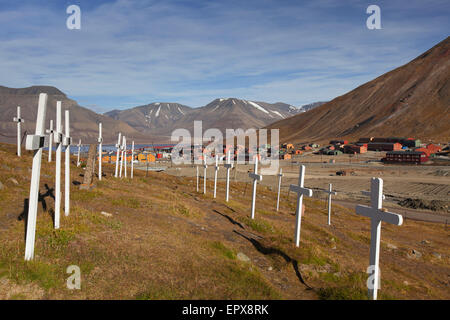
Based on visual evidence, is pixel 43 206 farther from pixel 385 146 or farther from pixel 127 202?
pixel 385 146

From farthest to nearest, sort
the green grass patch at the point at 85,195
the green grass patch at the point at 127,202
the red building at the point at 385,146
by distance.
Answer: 1. the red building at the point at 385,146
2. the green grass patch at the point at 127,202
3. the green grass patch at the point at 85,195

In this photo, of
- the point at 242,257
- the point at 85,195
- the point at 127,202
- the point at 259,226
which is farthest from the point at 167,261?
the point at 85,195

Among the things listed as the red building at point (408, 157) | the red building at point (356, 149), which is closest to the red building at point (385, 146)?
the red building at point (356, 149)

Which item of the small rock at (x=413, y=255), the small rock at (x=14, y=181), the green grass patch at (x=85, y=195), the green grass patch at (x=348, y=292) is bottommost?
the small rock at (x=413, y=255)

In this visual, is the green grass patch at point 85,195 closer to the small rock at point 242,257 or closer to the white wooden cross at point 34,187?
the white wooden cross at point 34,187

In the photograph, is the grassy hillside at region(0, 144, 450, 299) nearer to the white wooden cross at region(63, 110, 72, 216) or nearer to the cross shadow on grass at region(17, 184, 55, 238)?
the cross shadow on grass at region(17, 184, 55, 238)

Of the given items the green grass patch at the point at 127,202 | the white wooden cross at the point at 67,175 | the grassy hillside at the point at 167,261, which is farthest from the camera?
the green grass patch at the point at 127,202

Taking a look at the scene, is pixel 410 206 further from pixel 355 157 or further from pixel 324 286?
pixel 355 157

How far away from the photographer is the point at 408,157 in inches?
3533

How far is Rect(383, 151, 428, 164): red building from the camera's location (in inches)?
3452

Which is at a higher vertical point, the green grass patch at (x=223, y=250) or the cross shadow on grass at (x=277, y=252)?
the green grass patch at (x=223, y=250)

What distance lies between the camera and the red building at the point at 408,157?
87.7 meters

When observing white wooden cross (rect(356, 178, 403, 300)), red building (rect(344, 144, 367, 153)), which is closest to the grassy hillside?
white wooden cross (rect(356, 178, 403, 300))
